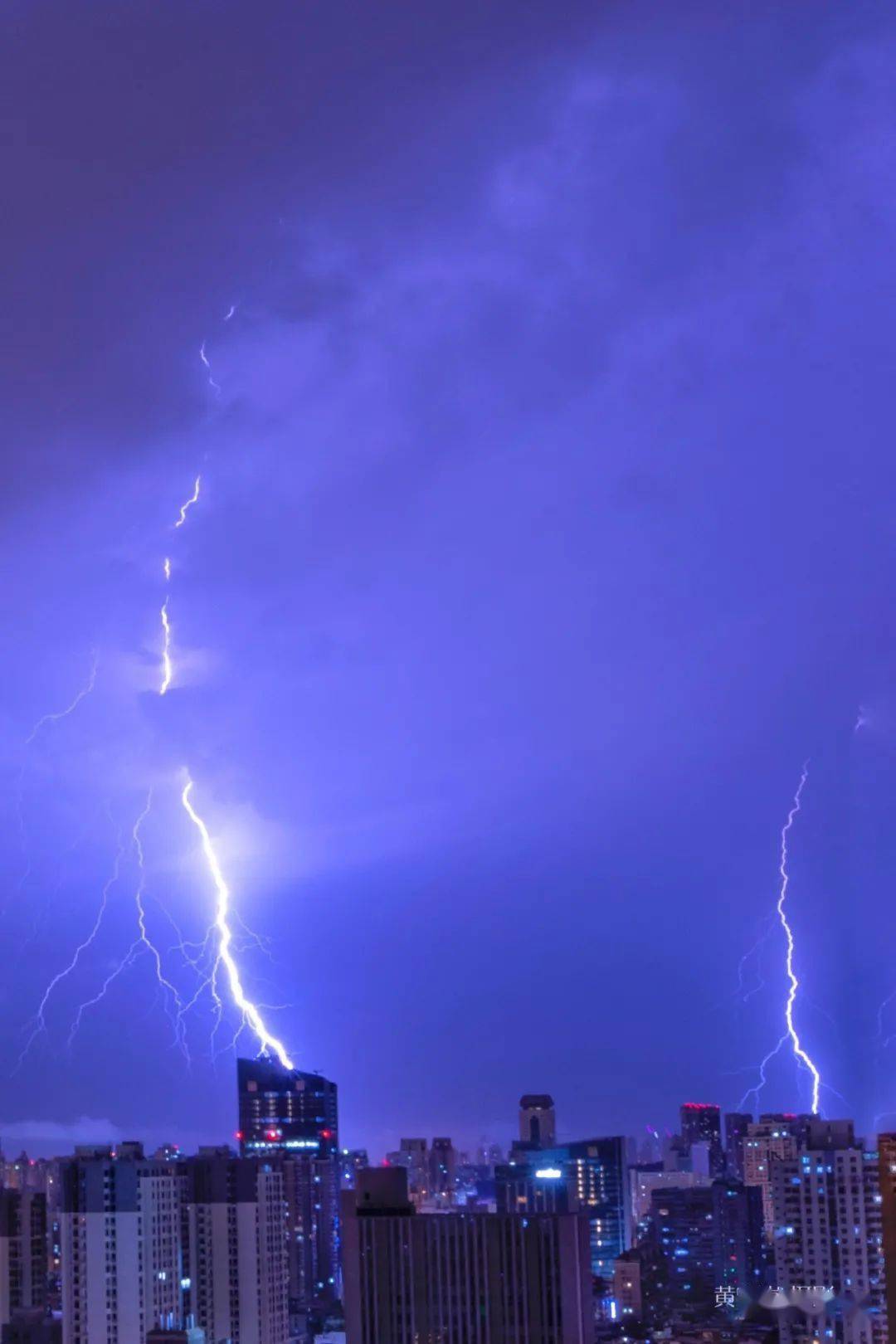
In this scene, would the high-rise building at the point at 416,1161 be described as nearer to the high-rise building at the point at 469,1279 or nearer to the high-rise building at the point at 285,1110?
the high-rise building at the point at 285,1110

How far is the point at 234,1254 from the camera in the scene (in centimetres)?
1658

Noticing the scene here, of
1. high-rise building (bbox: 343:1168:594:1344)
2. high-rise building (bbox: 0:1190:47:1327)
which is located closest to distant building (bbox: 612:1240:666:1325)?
high-rise building (bbox: 0:1190:47:1327)

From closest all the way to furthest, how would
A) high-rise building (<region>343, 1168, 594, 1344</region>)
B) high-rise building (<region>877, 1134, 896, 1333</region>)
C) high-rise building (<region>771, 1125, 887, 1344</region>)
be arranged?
high-rise building (<region>877, 1134, 896, 1333</region>)
high-rise building (<region>343, 1168, 594, 1344</region>)
high-rise building (<region>771, 1125, 887, 1344</region>)

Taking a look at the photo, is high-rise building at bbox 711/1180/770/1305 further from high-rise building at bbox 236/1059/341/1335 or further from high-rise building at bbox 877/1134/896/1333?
high-rise building at bbox 877/1134/896/1333

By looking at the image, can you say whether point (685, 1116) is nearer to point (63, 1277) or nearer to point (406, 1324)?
point (63, 1277)

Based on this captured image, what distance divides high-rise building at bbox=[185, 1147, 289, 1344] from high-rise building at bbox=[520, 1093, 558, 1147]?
10.1 meters

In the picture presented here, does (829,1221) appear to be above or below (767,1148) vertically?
below

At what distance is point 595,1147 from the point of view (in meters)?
27.3

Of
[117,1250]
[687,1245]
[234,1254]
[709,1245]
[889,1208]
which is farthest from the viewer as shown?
[687,1245]

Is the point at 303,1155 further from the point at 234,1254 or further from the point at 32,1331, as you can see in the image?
the point at 32,1331

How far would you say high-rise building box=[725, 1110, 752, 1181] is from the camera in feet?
82.8

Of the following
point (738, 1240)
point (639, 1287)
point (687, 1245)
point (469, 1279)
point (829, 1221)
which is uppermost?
point (469, 1279)

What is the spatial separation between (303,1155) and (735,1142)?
6536 millimetres

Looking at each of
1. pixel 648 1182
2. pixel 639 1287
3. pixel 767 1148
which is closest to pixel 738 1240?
pixel 639 1287
